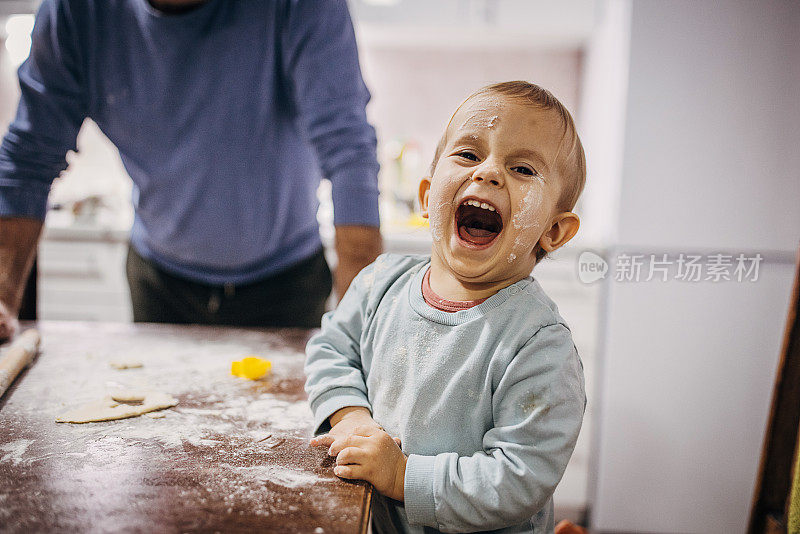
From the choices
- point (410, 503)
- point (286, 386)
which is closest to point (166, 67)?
point (286, 386)

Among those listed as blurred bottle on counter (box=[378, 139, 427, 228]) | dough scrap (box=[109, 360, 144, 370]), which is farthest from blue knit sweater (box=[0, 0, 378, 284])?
blurred bottle on counter (box=[378, 139, 427, 228])

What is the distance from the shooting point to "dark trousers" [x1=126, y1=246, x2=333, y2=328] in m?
1.15

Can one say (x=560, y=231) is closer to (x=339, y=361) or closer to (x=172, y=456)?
(x=339, y=361)

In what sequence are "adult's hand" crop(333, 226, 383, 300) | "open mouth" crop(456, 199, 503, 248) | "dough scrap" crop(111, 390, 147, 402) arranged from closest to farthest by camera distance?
"open mouth" crop(456, 199, 503, 248)
"dough scrap" crop(111, 390, 147, 402)
"adult's hand" crop(333, 226, 383, 300)

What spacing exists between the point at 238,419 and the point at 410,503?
0.74 feet

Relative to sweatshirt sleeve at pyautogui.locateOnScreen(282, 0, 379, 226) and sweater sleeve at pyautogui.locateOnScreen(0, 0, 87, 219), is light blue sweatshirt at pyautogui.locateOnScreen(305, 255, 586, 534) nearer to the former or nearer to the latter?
sweatshirt sleeve at pyautogui.locateOnScreen(282, 0, 379, 226)

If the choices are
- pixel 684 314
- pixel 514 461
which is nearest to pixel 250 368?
pixel 514 461

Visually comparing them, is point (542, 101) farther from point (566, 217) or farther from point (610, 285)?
point (610, 285)

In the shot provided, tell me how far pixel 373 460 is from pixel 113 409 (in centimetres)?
31

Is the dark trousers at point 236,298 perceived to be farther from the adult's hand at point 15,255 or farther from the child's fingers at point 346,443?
the child's fingers at point 346,443

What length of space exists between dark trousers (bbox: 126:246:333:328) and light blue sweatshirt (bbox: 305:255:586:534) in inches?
19.5

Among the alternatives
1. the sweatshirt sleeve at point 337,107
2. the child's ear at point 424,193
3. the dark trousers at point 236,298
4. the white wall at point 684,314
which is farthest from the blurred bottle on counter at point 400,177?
the child's ear at point 424,193

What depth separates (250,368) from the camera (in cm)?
77

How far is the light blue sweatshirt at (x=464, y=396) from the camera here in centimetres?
51
